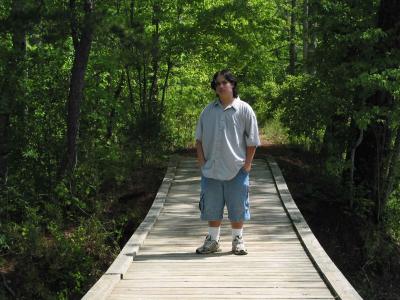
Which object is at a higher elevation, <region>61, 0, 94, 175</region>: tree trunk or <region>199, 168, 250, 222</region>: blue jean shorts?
<region>61, 0, 94, 175</region>: tree trunk

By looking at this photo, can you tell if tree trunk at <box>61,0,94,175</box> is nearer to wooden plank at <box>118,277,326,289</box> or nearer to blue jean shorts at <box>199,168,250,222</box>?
blue jean shorts at <box>199,168,250,222</box>

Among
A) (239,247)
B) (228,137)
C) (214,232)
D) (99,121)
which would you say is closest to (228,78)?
(228,137)

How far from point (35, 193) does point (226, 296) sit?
5573 millimetres

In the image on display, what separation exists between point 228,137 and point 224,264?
1.31 meters

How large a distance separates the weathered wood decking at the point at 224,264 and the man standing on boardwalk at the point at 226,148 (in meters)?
0.59

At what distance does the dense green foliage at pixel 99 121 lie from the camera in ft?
25.9

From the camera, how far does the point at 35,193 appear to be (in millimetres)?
9453

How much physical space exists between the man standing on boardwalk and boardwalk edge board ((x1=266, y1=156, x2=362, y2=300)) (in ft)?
2.95

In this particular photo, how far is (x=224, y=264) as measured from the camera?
575 centimetres

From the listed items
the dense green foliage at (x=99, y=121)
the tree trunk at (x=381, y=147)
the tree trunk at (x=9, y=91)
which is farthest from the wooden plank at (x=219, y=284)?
the tree trunk at (x=381, y=147)

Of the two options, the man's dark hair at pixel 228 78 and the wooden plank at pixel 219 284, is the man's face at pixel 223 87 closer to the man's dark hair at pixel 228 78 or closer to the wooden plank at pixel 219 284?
the man's dark hair at pixel 228 78

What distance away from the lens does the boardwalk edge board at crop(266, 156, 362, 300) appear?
15.9ft

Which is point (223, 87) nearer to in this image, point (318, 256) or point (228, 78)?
point (228, 78)

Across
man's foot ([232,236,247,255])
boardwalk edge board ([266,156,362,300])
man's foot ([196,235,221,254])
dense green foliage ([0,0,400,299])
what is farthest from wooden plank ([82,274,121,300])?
dense green foliage ([0,0,400,299])
